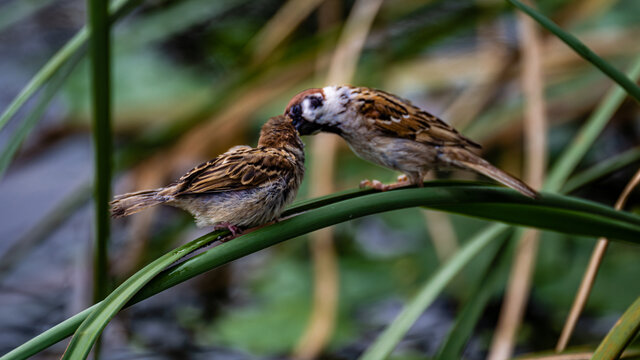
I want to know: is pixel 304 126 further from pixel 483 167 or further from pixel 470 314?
pixel 470 314

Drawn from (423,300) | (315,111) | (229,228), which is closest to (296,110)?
(315,111)

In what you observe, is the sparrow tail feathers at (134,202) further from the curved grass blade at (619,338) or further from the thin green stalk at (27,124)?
the curved grass blade at (619,338)

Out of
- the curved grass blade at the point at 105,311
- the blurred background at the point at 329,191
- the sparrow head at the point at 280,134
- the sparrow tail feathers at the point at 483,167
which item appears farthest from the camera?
the blurred background at the point at 329,191

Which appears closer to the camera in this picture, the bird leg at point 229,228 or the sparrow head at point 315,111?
the bird leg at point 229,228

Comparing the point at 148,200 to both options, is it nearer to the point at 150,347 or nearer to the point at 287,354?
the point at 287,354

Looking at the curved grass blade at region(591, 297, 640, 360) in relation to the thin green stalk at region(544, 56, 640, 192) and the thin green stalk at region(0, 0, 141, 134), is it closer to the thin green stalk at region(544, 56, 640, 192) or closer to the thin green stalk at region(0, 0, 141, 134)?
the thin green stalk at region(544, 56, 640, 192)

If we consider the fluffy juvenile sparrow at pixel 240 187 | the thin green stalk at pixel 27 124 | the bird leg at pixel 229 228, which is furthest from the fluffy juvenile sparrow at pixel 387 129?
the thin green stalk at pixel 27 124
